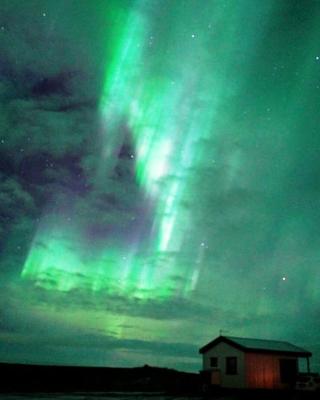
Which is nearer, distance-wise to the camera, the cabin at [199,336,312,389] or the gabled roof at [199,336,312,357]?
the cabin at [199,336,312,389]

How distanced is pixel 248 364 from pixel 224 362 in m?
2.40

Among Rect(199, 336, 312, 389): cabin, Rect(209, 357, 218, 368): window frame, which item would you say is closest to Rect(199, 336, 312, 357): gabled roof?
Rect(199, 336, 312, 389): cabin

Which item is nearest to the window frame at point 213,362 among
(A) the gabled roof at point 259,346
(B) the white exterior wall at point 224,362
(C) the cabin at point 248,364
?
(C) the cabin at point 248,364

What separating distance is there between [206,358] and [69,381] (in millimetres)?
17006

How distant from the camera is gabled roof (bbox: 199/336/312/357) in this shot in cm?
3762

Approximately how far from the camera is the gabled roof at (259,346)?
3762cm

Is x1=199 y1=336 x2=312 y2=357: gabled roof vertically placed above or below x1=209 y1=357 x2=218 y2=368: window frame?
above

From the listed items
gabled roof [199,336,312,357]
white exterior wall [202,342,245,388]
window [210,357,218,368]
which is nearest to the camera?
white exterior wall [202,342,245,388]

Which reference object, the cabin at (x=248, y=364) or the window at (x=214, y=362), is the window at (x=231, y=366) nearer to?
the cabin at (x=248, y=364)

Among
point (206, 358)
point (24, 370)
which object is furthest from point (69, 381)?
point (206, 358)

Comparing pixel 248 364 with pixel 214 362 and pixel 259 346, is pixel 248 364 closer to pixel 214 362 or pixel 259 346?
pixel 259 346

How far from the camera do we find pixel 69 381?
4938 cm

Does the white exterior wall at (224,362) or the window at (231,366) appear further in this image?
the window at (231,366)

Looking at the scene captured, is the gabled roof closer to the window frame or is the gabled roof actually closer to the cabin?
the cabin
